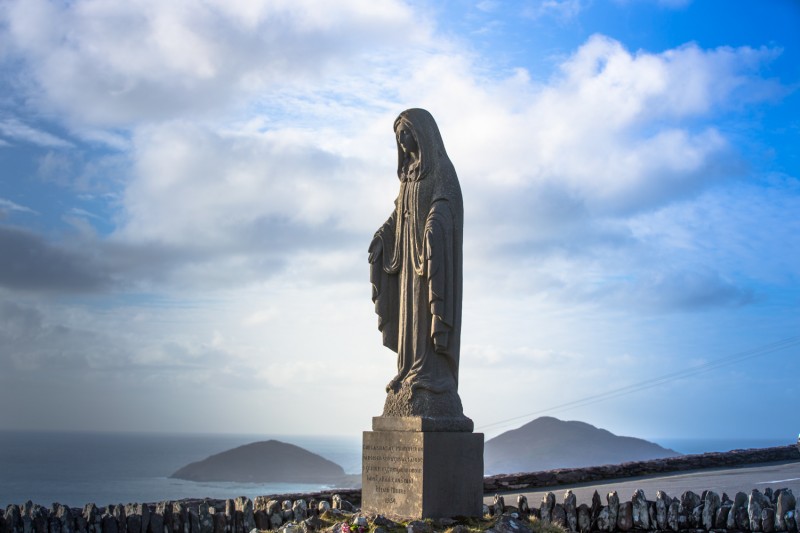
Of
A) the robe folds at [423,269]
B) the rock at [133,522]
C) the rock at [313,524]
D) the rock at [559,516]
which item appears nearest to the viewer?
the rock at [313,524]

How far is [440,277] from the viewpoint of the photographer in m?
12.1

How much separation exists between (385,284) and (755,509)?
627cm

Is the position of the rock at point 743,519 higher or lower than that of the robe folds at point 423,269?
lower

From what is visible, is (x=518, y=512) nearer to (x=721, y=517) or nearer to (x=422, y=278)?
(x=721, y=517)

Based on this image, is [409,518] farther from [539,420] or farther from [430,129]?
[539,420]

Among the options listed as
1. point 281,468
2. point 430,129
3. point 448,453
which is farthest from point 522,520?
point 281,468

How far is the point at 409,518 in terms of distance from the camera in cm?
1119

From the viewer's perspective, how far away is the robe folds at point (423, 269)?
12055 millimetres

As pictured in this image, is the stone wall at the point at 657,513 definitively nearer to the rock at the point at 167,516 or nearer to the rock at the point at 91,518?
the rock at the point at 167,516

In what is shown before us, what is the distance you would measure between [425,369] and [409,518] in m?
1.99

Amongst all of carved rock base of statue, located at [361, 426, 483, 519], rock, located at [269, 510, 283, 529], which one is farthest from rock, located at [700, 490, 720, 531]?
rock, located at [269, 510, 283, 529]

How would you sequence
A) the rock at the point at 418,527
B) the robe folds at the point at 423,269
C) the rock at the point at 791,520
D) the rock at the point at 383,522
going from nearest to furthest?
the rock at the point at 418,527
the rock at the point at 383,522
the robe folds at the point at 423,269
the rock at the point at 791,520

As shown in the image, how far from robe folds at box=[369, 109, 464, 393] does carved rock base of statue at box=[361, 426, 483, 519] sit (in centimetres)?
75

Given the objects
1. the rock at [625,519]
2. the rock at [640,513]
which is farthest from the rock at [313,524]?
the rock at [640,513]
